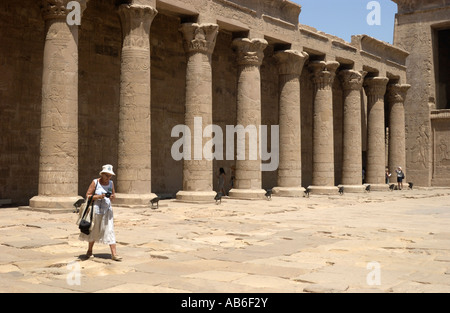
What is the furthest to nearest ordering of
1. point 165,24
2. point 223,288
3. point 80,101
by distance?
point 165,24, point 80,101, point 223,288

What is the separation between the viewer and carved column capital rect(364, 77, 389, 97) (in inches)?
1195

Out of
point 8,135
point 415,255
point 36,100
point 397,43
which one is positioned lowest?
point 415,255

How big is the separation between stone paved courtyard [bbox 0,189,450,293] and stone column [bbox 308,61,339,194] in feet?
33.5

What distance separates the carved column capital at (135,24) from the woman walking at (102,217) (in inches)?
367

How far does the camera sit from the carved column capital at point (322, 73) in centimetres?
2559

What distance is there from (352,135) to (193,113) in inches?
462

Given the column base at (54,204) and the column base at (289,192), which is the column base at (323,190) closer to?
the column base at (289,192)

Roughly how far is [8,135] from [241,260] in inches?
487

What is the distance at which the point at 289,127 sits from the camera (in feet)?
75.7

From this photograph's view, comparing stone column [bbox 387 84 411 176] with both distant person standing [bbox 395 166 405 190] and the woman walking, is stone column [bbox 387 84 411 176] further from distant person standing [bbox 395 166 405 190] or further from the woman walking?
the woman walking

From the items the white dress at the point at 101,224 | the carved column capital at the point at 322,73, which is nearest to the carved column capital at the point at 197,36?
the carved column capital at the point at 322,73

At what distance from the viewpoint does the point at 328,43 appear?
85.3 ft

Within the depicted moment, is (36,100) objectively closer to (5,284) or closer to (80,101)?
(80,101)

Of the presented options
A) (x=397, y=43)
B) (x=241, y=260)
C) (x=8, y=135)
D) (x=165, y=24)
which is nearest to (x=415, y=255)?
(x=241, y=260)
